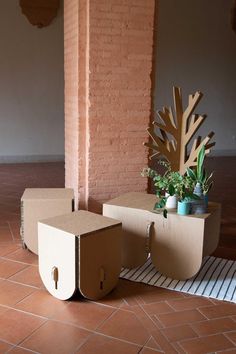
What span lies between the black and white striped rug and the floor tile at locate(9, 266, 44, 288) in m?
0.62

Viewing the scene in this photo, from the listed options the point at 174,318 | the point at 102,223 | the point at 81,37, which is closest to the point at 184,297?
the point at 174,318

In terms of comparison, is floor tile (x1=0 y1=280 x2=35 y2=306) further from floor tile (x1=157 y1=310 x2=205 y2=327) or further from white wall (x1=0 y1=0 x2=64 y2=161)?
white wall (x1=0 y1=0 x2=64 y2=161)

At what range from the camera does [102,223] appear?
2916 mm

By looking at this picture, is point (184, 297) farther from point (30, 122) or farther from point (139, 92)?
point (30, 122)

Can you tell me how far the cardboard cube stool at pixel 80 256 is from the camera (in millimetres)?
2703

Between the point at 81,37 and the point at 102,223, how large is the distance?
1863 mm

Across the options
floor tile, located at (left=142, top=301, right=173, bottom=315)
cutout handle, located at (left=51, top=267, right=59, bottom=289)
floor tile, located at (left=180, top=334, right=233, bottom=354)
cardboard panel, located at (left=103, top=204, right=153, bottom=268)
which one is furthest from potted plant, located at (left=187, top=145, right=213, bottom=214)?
cutout handle, located at (left=51, top=267, right=59, bottom=289)

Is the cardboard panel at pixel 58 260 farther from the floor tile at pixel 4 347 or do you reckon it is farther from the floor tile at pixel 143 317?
the floor tile at pixel 4 347

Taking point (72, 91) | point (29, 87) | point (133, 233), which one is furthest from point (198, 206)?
point (29, 87)

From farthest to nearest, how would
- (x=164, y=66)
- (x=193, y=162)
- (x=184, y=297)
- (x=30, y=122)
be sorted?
(x=164, y=66), (x=30, y=122), (x=193, y=162), (x=184, y=297)

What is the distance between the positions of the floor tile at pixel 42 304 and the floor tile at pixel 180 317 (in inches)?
25.4

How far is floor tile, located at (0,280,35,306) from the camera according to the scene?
2799 millimetres

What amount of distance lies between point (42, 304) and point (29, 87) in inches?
228

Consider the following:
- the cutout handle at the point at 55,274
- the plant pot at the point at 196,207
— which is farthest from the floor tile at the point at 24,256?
the plant pot at the point at 196,207
